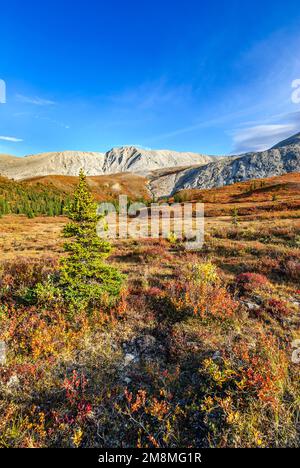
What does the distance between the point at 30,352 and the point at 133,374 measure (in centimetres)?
270

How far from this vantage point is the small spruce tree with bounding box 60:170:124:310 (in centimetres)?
784

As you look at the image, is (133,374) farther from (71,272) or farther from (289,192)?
(289,192)

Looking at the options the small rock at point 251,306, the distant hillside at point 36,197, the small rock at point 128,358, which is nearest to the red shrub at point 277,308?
the small rock at point 251,306

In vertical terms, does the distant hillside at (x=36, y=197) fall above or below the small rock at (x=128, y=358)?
above

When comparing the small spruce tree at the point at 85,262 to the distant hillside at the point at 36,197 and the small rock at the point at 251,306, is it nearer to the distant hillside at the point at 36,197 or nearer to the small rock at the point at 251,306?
the small rock at the point at 251,306

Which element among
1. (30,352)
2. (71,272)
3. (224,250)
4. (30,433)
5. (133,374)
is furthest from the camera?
(224,250)

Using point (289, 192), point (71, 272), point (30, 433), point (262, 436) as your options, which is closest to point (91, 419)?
point (30, 433)

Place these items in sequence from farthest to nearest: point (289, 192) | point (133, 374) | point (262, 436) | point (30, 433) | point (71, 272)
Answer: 1. point (289, 192)
2. point (71, 272)
3. point (133, 374)
4. point (30, 433)
5. point (262, 436)

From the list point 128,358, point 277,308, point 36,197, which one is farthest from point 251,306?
point 36,197

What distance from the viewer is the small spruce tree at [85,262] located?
784 cm

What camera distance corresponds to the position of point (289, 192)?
74.6 m

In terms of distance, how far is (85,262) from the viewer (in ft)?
27.4

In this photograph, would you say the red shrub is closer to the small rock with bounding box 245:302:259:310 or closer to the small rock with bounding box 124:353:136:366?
the small rock with bounding box 245:302:259:310
